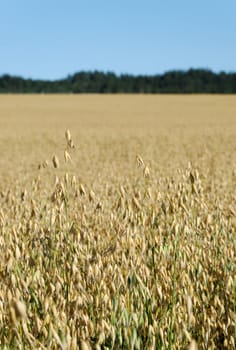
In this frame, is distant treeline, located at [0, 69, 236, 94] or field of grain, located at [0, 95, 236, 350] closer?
field of grain, located at [0, 95, 236, 350]

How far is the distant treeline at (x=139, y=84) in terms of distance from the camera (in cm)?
7562

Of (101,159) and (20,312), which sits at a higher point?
(20,312)

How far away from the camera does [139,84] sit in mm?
77062

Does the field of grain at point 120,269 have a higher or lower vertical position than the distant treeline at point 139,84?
higher

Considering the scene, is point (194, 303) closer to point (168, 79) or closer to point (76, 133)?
point (76, 133)

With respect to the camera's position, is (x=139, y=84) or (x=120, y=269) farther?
(x=139, y=84)

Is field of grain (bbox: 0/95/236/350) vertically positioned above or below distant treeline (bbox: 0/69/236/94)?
above

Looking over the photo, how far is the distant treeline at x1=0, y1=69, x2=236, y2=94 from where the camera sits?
248 feet

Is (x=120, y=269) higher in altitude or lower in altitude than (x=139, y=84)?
higher

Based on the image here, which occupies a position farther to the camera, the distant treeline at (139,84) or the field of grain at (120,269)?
the distant treeline at (139,84)

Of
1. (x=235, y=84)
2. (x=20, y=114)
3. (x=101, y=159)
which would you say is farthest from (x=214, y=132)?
(x=235, y=84)

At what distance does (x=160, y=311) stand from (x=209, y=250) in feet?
3.00

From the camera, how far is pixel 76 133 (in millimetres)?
29938

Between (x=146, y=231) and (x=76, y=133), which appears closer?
(x=146, y=231)
